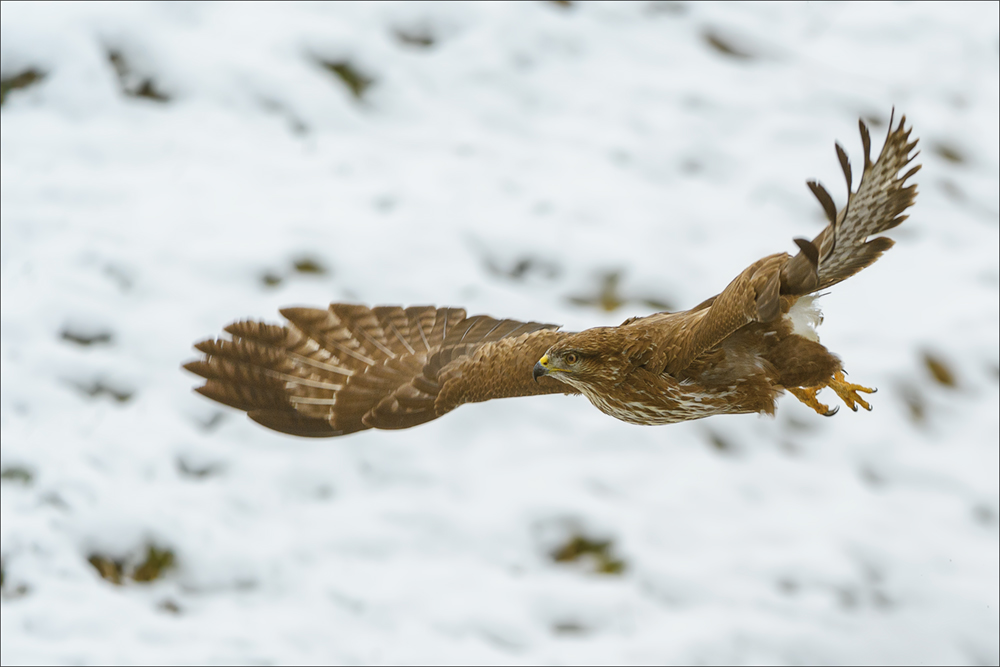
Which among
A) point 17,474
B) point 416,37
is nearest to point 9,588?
point 17,474

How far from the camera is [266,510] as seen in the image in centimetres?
928

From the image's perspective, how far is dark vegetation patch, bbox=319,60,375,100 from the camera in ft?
39.1

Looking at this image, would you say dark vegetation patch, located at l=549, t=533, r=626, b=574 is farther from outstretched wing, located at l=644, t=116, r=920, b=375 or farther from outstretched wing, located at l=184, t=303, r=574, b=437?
outstretched wing, located at l=644, t=116, r=920, b=375

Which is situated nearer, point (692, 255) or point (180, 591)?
point (180, 591)

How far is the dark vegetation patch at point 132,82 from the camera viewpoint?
11383 millimetres

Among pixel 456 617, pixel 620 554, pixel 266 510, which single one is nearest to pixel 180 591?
pixel 266 510

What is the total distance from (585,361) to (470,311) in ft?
15.2

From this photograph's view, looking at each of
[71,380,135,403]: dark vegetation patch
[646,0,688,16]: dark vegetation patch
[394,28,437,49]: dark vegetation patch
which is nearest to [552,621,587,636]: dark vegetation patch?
[71,380,135,403]: dark vegetation patch

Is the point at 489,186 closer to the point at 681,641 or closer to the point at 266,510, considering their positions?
the point at 266,510

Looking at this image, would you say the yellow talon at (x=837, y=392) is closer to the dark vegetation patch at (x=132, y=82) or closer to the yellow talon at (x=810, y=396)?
the yellow talon at (x=810, y=396)

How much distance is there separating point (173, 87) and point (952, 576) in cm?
830

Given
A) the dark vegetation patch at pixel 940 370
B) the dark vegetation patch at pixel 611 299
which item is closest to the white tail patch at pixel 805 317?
the dark vegetation patch at pixel 611 299

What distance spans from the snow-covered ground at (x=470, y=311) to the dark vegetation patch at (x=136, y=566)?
0.05 metres

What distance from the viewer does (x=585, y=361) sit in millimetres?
5359
